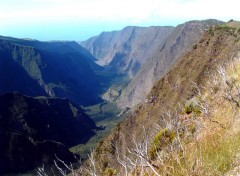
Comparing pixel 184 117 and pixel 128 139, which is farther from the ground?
pixel 184 117

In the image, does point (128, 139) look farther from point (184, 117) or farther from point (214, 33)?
point (184, 117)

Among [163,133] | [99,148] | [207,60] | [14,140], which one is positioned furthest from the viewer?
[14,140]

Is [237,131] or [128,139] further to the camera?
[128,139]

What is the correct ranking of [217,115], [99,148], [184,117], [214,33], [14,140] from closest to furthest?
[217,115]
[184,117]
[99,148]
[214,33]
[14,140]

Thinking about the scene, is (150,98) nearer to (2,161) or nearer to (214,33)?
(214,33)

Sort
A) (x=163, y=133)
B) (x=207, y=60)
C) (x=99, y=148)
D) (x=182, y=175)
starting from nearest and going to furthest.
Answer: (x=182, y=175) → (x=163, y=133) → (x=99, y=148) → (x=207, y=60)

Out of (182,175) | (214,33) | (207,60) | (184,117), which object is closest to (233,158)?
(182,175)

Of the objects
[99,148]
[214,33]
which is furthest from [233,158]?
[214,33]

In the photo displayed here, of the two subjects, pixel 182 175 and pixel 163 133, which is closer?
pixel 182 175

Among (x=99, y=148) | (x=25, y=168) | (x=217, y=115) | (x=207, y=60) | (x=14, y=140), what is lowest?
(x=25, y=168)
